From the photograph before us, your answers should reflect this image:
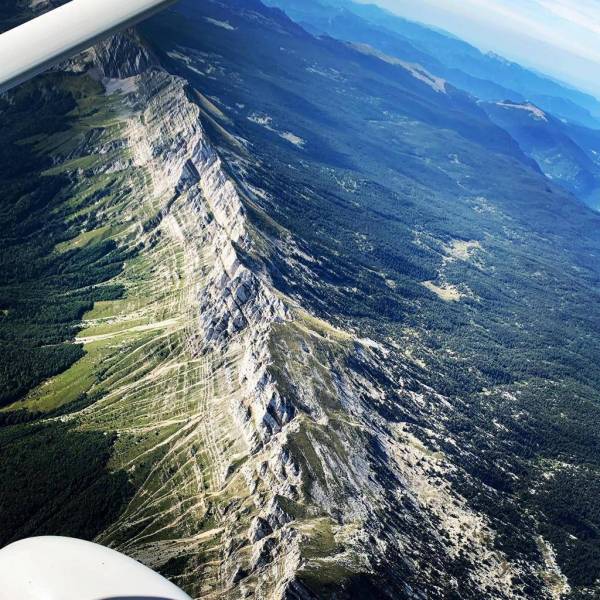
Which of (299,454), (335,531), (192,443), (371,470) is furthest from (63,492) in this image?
(371,470)

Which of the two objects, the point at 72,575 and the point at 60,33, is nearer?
the point at 72,575

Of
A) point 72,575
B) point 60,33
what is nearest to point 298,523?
point 72,575

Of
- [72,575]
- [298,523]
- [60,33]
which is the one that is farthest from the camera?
[298,523]

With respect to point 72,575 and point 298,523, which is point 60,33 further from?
point 298,523

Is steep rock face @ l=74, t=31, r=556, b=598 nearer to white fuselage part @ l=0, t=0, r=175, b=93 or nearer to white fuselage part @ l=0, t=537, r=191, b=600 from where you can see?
white fuselage part @ l=0, t=537, r=191, b=600

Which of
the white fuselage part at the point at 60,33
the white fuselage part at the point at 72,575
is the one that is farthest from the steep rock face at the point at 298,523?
the white fuselage part at the point at 60,33

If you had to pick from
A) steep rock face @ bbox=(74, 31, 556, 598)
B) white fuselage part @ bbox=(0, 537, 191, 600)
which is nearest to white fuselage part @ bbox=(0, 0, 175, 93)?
white fuselage part @ bbox=(0, 537, 191, 600)

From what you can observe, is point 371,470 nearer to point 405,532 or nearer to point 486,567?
point 405,532
